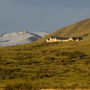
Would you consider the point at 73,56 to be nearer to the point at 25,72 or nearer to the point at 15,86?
the point at 25,72

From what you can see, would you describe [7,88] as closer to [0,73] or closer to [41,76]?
[41,76]

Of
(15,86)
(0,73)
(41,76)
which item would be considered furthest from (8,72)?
(15,86)

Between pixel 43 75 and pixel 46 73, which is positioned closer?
pixel 43 75

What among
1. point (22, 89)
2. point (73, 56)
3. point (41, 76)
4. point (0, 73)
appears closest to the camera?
point (22, 89)

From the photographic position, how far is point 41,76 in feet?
253

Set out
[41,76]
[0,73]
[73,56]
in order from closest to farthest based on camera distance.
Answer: [41,76]
[0,73]
[73,56]

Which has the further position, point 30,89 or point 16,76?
point 16,76

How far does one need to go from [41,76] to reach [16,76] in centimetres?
688

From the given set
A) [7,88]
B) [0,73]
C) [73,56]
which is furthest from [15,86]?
[73,56]

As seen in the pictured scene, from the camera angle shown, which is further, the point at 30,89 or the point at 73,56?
the point at 73,56

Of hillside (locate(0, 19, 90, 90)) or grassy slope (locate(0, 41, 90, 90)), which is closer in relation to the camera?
hillside (locate(0, 19, 90, 90))

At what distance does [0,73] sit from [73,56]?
66.4 metres

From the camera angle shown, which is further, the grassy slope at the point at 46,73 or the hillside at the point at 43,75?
the grassy slope at the point at 46,73

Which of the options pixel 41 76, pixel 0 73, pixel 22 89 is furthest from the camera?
pixel 0 73
